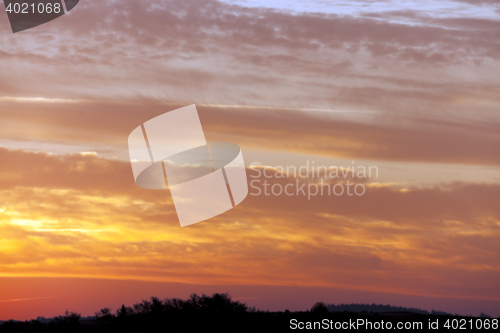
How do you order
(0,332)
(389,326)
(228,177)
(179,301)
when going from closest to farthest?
(228,177) → (389,326) → (0,332) → (179,301)

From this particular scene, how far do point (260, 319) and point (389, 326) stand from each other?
57.2 feet

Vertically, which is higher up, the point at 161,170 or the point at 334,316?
the point at 161,170

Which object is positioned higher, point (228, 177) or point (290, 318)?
point (228, 177)

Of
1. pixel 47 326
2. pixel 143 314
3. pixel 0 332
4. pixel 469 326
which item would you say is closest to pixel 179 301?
pixel 143 314

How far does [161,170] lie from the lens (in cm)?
5447

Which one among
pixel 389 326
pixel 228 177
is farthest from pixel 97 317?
pixel 228 177

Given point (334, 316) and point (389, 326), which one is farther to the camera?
point (334, 316)

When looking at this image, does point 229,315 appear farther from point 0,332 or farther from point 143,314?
point 0,332

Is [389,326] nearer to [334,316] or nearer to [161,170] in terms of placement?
[334,316]

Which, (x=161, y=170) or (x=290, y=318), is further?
(x=290, y=318)

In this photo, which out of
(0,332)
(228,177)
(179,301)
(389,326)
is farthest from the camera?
(179,301)

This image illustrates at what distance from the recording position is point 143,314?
3408 inches

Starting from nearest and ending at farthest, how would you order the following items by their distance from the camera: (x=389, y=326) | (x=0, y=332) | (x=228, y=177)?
(x=228, y=177), (x=389, y=326), (x=0, y=332)

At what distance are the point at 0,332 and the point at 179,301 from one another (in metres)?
22.6
